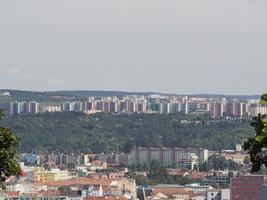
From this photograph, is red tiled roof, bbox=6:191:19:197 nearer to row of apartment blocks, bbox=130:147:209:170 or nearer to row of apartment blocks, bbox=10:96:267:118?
row of apartment blocks, bbox=130:147:209:170

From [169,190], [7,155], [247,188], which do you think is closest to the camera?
[7,155]

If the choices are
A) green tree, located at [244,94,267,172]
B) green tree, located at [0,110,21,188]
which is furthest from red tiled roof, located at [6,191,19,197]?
green tree, located at [244,94,267,172]

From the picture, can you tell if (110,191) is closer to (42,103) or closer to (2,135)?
(2,135)

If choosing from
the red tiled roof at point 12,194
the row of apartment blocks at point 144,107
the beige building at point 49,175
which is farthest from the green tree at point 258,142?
the row of apartment blocks at point 144,107

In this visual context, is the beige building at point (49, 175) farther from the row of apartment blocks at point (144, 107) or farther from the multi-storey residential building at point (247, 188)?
the row of apartment blocks at point (144, 107)

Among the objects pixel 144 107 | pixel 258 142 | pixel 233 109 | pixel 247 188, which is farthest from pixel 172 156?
pixel 258 142

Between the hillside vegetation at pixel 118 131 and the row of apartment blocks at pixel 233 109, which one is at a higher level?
the row of apartment blocks at pixel 233 109

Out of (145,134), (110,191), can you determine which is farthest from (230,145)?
(110,191)

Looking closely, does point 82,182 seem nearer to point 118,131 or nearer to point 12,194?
point 12,194
